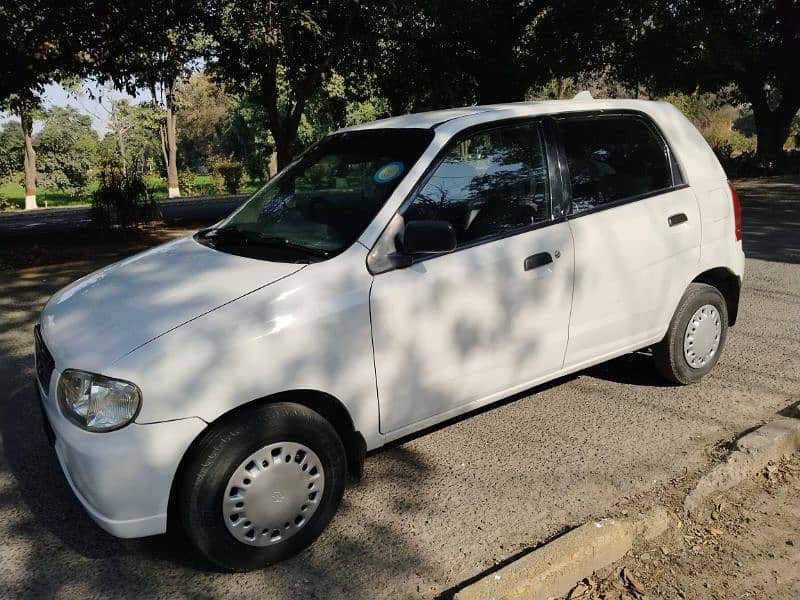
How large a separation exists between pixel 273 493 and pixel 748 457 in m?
2.42

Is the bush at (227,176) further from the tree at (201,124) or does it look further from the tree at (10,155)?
the tree at (201,124)

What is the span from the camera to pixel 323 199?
3.68 metres

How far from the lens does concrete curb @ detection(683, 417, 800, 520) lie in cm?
328

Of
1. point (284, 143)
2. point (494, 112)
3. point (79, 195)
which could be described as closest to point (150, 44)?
point (284, 143)

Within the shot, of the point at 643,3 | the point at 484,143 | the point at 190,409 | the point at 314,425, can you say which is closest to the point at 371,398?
the point at 314,425

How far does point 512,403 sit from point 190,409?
8.13 feet

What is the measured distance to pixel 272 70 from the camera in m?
14.1

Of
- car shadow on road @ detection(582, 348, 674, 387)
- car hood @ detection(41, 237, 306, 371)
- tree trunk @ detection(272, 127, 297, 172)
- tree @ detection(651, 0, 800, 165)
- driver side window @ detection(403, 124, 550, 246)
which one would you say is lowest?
car shadow on road @ detection(582, 348, 674, 387)

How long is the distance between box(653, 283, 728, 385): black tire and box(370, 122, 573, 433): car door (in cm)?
102

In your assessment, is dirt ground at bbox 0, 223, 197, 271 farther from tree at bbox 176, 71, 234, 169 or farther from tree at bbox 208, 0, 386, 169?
tree at bbox 176, 71, 234, 169

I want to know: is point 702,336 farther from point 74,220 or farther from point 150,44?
point 74,220

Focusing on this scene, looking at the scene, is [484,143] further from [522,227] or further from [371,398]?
[371,398]

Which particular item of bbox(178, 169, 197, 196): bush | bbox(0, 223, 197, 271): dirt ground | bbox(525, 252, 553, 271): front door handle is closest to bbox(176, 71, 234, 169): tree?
bbox(178, 169, 197, 196): bush

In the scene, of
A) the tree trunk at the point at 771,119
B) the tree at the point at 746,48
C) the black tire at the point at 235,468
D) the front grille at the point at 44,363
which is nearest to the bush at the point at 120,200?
the front grille at the point at 44,363
